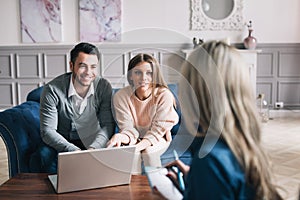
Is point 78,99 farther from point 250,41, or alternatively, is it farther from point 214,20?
point 214,20

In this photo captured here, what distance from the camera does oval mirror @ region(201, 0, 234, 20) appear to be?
523 cm

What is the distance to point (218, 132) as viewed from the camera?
2.92 feet

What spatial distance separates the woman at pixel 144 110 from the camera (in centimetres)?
172

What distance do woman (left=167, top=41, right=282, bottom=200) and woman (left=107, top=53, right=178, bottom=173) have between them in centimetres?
77

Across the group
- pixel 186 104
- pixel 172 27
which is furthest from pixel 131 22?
pixel 186 104

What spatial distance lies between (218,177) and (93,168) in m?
0.81

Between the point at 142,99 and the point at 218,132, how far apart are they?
106cm

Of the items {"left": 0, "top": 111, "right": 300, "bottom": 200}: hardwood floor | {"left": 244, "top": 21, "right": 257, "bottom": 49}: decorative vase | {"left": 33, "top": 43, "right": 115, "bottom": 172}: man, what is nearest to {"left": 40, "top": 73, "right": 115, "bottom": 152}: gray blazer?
{"left": 33, "top": 43, "right": 115, "bottom": 172}: man

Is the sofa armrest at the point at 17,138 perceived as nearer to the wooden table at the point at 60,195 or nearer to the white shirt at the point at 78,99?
the white shirt at the point at 78,99

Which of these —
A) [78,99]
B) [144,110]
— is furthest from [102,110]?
[144,110]

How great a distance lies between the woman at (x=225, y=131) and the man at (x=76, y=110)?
120 centimetres

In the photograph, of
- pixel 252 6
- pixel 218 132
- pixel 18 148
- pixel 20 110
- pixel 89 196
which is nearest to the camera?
pixel 218 132

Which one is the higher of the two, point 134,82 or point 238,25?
point 238,25

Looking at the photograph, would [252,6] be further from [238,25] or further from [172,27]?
[172,27]
